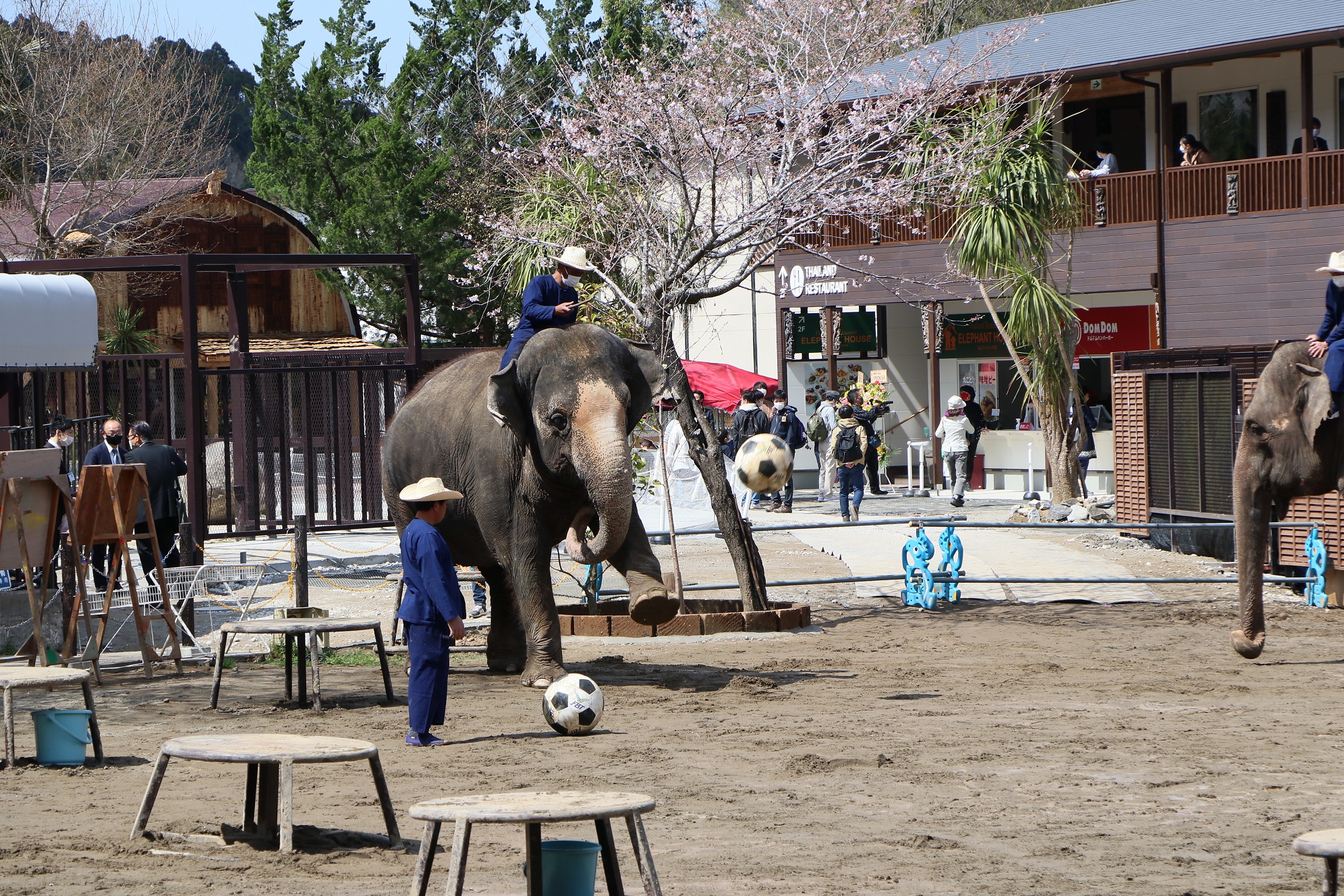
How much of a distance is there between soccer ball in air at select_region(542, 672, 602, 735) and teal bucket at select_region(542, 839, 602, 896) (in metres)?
3.77

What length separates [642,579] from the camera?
10.9 meters

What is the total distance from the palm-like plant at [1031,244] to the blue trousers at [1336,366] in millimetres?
12279

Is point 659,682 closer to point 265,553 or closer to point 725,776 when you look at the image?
point 725,776

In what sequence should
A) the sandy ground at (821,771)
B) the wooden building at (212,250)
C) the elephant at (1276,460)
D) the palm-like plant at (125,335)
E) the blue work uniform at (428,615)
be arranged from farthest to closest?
A: the wooden building at (212,250), the palm-like plant at (125,335), the elephant at (1276,460), the blue work uniform at (428,615), the sandy ground at (821,771)

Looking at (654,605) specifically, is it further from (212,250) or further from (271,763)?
(212,250)

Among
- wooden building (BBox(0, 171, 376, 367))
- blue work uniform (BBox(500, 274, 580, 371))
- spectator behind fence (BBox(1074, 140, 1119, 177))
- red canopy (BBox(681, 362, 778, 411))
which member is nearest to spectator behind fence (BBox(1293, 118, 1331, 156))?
spectator behind fence (BBox(1074, 140, 1119, 177))

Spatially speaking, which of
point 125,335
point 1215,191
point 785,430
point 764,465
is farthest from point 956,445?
point 125,335

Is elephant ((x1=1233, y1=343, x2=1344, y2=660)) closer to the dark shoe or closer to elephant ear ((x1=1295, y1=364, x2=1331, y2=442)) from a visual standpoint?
elephant ear ((x1=1295, y1=364, x2=1331, y2=442))

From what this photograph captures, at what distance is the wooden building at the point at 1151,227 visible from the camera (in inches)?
1037

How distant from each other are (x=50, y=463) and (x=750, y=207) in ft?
25.0

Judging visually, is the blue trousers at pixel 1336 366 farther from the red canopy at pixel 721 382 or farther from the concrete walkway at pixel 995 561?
the red canopy at pixel 721 382

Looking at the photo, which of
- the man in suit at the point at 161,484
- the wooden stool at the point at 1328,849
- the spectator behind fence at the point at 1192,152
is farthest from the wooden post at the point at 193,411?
the spectator behind fence at the point at 1192,152

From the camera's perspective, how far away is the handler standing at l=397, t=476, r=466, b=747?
359 inches

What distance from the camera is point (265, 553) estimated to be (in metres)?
19.1
